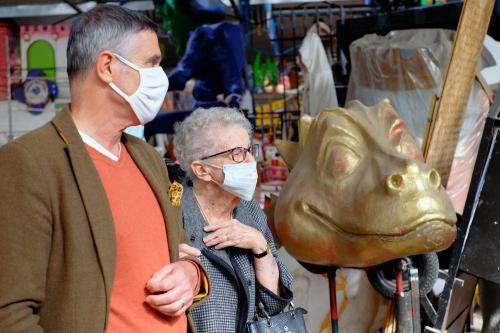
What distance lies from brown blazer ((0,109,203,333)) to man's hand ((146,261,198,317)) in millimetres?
98

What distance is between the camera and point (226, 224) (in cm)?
163

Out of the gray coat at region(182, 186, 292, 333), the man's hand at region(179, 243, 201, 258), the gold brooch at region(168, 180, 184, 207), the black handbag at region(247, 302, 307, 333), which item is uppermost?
the gold brooch at region(168, 180, 184, 207)

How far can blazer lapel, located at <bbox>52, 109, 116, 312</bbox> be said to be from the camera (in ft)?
3.37

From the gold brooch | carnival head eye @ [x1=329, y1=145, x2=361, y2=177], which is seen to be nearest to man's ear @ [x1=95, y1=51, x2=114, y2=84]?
the gold brooch

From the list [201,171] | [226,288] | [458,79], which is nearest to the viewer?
[226,288]

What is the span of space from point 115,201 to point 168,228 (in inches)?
5.6

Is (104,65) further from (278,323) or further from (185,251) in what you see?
(278,323)

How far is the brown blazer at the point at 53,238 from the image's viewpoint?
95cm

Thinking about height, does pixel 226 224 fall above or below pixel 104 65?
below

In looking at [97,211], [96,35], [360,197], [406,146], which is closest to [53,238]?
[97,211]

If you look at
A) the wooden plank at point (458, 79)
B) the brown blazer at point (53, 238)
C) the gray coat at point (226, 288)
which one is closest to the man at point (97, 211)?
the brown blazer at point (53, 238)

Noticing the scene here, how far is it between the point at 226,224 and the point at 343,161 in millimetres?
409

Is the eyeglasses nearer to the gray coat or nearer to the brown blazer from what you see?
the gray coat

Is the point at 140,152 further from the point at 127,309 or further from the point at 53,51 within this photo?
the point at 53,51
